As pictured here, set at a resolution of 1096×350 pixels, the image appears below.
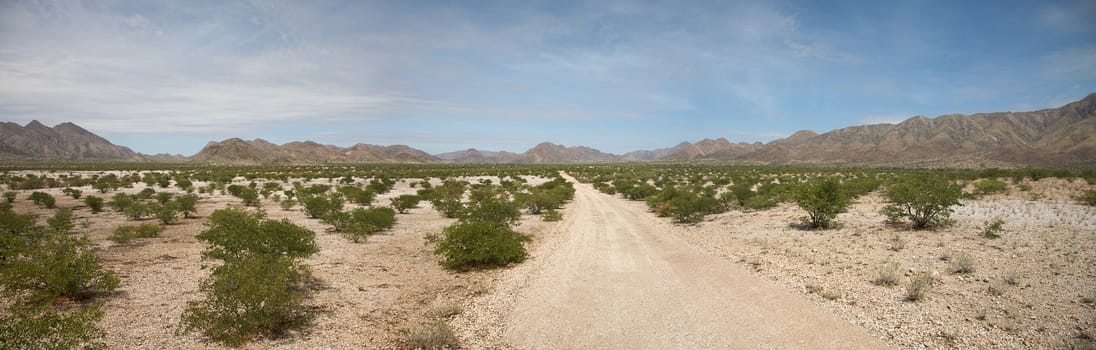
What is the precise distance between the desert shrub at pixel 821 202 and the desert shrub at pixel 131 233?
27055 mm

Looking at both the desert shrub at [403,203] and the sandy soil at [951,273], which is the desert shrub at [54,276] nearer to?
the sandy soil at [951,273]

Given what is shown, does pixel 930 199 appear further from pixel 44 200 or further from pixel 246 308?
pixel 44 200

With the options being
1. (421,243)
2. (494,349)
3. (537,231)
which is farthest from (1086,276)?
(421,243)

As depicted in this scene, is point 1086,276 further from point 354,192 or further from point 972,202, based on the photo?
point 354,192

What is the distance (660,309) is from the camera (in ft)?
32.6

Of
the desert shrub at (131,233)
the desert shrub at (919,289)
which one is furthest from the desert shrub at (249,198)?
the desert shrub at (919,289)

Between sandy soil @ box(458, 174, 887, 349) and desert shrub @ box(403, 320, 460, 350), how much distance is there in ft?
1.33

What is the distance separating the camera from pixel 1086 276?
10.6 meters

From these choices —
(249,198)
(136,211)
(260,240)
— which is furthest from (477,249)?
(249,198)

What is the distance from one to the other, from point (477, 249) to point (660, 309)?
22.0 feet

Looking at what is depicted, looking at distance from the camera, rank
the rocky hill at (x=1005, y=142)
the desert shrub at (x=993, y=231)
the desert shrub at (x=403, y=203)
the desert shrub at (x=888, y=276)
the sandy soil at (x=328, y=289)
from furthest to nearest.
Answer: the rocky hill at (x=1005, y=142) → the desert shrub at (x=403, y=203) → the desert shrub at (x=993, y=231) → the desert shrub at (x=888, y=276) → the sandy soil at (x=328, y=289)

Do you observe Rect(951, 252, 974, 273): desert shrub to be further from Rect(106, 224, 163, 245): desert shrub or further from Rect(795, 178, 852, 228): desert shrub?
Rect(106, 224, 163, 245): desert shrub

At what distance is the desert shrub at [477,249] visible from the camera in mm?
14797

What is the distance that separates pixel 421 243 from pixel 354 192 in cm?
1845
